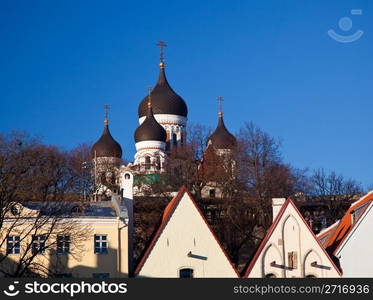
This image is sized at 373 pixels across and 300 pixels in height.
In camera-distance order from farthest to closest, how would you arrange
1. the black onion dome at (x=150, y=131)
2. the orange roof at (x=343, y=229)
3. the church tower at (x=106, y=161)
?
the black onion dome at (x=150, y=131) → the church tower at (x=106, y=161) → the orange roof at (x=343, y=229)

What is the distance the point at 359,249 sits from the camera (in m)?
46.4

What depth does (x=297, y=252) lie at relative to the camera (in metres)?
46.3

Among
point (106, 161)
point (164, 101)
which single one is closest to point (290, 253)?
point (106, 161)

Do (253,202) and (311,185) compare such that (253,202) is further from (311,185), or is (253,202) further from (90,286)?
(90,286)

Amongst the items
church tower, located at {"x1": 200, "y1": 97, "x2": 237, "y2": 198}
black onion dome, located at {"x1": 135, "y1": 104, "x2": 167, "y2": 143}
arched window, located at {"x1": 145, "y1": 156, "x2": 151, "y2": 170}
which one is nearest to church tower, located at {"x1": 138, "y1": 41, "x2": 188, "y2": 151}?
black onion dome, located at {"x1": 135, "y1": 104, "x2": 167, "y2": 143}

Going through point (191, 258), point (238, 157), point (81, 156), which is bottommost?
point (191, 258)

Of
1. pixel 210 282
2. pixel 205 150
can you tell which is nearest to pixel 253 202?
pixel 205 150

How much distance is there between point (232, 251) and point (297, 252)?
16.1 metres

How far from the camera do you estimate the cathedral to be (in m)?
112

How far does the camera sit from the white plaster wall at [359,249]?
152ft

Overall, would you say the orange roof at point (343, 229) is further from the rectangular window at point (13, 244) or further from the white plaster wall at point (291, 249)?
the rectangular window at point (13, 244)

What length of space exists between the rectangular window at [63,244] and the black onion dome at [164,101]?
261ft

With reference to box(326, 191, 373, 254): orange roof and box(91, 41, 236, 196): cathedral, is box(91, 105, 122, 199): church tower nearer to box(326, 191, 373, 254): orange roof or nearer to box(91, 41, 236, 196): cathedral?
box(91, 41, 236, 196): cathedral

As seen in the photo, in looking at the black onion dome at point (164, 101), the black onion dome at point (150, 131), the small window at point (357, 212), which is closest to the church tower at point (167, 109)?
the black onion dome at point (164, 101)
